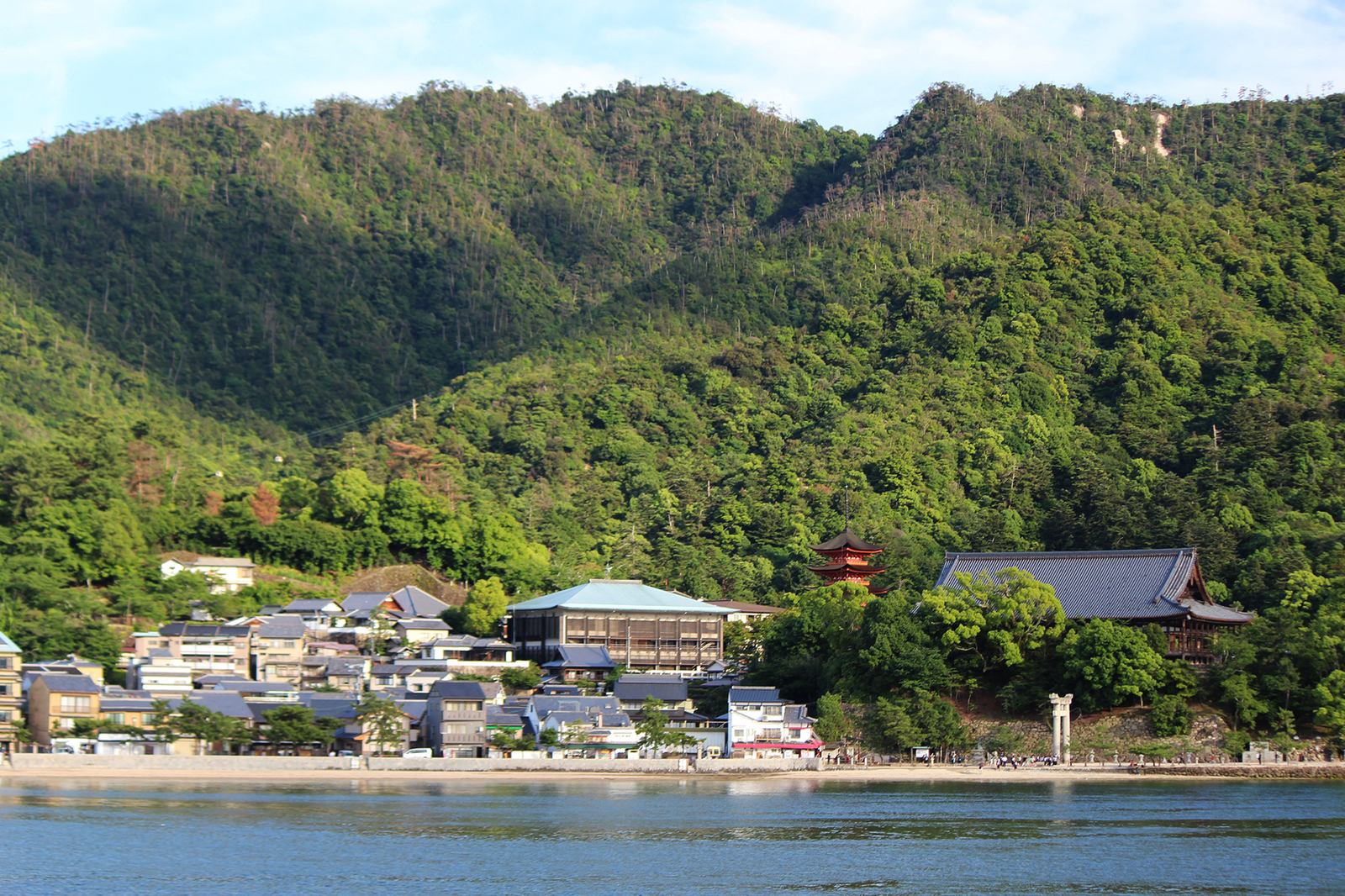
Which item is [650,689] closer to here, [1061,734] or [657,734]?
[657,734]

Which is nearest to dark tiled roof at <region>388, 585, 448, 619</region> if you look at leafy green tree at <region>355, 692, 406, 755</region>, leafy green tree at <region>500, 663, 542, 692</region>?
leafy green tree at <region>500, 663, 542, 692</region>

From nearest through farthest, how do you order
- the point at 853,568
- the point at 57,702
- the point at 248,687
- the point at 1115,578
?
the point at 57,702, the point at 248,687, the point at 1115,578, the point at 853,568

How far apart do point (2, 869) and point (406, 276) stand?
116539 millimetres

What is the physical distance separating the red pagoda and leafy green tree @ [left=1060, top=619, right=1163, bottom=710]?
1844 centimetres

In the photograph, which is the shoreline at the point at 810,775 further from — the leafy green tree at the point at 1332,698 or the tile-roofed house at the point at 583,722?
the tile-roofed house at the point at 583,722

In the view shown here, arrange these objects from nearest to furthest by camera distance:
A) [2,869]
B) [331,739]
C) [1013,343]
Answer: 1. [2,869]
2. [331,739]
3. [1013,343]

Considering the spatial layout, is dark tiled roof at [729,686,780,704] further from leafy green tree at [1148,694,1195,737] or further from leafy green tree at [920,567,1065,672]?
leafy green tree at [1148,694,1195,737]

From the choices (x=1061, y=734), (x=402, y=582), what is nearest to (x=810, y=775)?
(x=1061, y=734)

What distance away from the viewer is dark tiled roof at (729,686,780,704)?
2072 inches

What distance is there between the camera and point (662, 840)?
3425cm

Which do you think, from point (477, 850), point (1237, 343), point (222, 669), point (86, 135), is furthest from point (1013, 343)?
point (86, 135)

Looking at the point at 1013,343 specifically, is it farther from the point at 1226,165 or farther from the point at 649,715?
the point at 1226,165

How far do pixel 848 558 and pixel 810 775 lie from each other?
19.1 meters

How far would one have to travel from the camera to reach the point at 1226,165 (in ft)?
472
